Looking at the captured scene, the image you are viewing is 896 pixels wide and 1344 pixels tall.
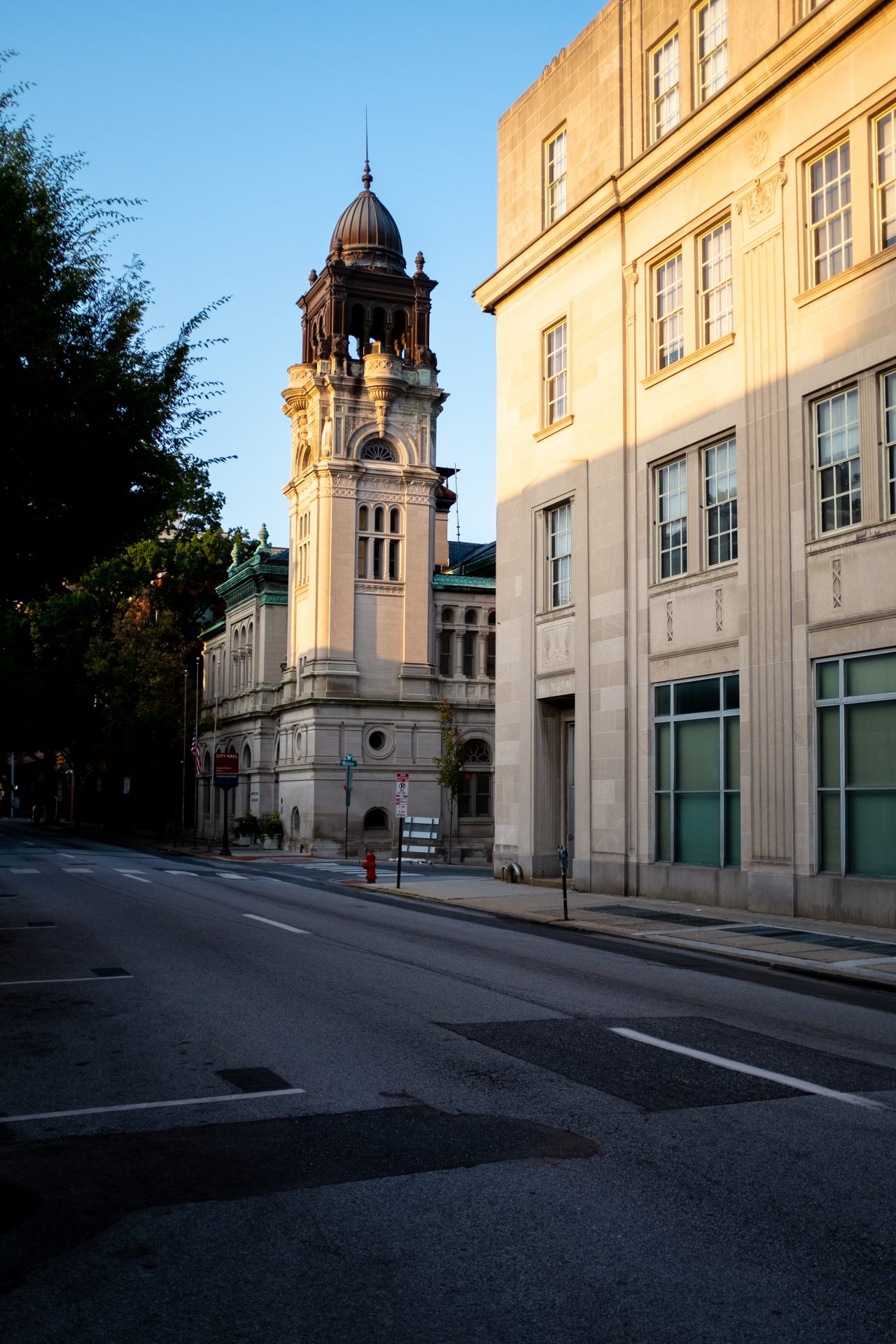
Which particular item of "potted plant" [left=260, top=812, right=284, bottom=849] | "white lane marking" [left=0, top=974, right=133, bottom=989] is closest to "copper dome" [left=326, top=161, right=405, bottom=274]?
"potted plant" [left=260, top=812, right=284, bottom=849]

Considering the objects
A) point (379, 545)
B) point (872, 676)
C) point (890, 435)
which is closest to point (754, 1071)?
point (872, 676)

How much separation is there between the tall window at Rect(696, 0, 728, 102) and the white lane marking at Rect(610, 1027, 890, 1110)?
20517 millimetres

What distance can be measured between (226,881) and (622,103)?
786 inches

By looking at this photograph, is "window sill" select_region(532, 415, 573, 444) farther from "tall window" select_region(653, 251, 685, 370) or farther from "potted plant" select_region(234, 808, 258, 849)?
"potted plant" select_region(234, 808, 258, 849)

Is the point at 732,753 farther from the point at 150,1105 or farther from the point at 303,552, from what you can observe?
the point at 303,552

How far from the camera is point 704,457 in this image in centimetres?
2458

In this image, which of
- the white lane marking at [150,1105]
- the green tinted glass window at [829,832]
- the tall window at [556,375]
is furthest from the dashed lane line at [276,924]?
the tall window at [556,375]

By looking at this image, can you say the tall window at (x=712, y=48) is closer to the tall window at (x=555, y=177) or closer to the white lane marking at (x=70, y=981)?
the tall window at (x=555, y=177)

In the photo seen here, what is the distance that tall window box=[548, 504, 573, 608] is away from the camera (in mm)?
29188

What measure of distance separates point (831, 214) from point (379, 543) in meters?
36.2

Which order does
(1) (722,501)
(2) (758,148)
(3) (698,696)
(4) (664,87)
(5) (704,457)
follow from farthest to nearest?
(4) (664,87)
(5) (704,457)
(3) (698,696)
(1) (722,501)
(2) (758,148)

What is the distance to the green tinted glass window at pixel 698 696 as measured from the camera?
23766mm

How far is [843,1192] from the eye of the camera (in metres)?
5.87

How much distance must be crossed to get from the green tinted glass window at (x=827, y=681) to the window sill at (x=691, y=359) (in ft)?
21.8
